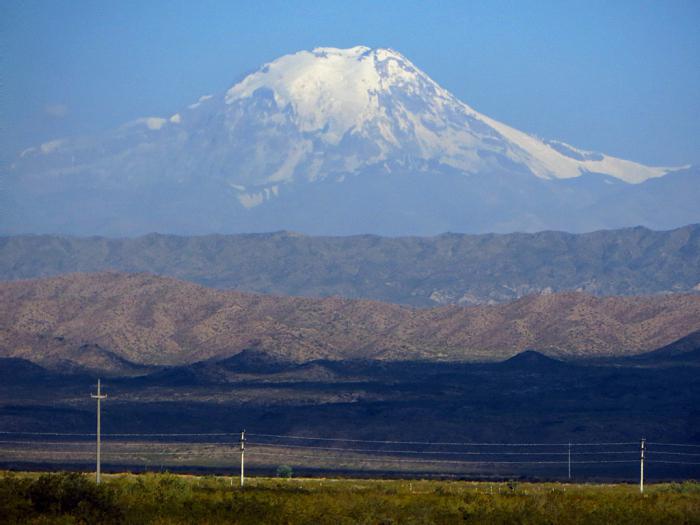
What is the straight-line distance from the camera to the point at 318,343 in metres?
165

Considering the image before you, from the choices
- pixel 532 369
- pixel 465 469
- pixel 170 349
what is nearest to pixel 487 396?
pixel 532 369

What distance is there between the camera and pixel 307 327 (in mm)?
179375

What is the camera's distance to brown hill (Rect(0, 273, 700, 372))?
161m

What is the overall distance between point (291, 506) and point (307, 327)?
455 feet

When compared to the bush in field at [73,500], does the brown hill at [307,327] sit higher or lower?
higher

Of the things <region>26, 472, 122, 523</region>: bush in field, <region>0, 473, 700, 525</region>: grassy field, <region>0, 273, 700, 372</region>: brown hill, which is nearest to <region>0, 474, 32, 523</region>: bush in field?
<region>0, 473, 700, 525</region>: grassy field

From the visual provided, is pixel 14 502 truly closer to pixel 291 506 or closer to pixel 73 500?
pixel 73 500

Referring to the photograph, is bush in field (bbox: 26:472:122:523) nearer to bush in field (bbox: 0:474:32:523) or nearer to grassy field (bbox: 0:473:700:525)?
grassy field (bbox: 0:473:700:525)

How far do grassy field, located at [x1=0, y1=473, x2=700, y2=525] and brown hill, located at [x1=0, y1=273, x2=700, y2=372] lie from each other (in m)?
107

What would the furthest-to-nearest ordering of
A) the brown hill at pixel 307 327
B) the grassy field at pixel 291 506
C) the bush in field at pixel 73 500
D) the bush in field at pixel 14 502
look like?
1. the brown hill at pixel 307 327
2. the grassy field at pixel 291 506
3. the bush in field at pixel 73 500
4. the bush in field at pixel 14 502

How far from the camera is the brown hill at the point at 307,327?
16100cm

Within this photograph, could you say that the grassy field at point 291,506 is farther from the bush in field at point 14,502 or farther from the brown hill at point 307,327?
the brown hill at point 307,327

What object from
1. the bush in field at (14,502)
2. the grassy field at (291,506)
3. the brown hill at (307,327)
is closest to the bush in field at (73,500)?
the grassy field at (291,506)

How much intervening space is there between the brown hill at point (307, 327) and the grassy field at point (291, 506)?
107 m
